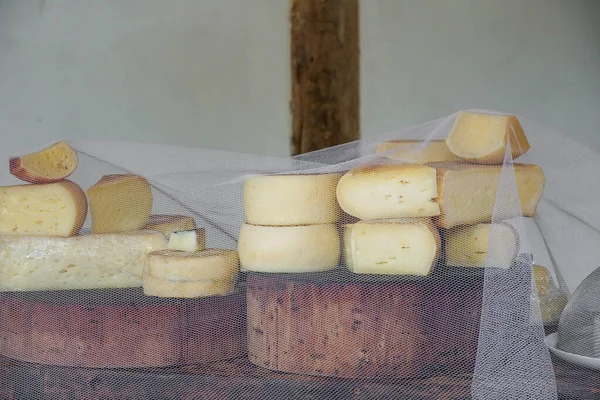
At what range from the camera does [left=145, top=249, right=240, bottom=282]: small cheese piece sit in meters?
1.02

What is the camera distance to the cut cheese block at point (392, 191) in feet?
3.24

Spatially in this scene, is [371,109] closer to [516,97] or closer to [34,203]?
[516,97]

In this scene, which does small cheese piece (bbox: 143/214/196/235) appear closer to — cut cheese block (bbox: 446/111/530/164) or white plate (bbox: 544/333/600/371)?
cut cheese block (bbox: 446/111/530/164)

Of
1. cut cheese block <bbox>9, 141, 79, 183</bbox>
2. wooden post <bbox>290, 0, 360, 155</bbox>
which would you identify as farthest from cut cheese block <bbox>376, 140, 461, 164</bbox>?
wooden post <bbox>290, 0, 360, 155</bbox>

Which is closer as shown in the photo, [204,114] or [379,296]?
[379,296]

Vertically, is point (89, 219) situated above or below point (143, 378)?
above

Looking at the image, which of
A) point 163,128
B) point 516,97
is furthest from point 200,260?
point 516,97

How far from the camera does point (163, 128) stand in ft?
9.21

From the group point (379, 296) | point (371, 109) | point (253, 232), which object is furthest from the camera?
point (371, 109)

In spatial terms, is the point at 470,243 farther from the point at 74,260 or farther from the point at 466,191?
the point at 74,260

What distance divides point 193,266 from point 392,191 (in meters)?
0.28

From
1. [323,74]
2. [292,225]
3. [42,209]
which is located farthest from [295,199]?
[323,74]

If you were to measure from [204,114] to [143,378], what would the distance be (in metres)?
1.96

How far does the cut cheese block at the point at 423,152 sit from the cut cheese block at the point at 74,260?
38 cm
